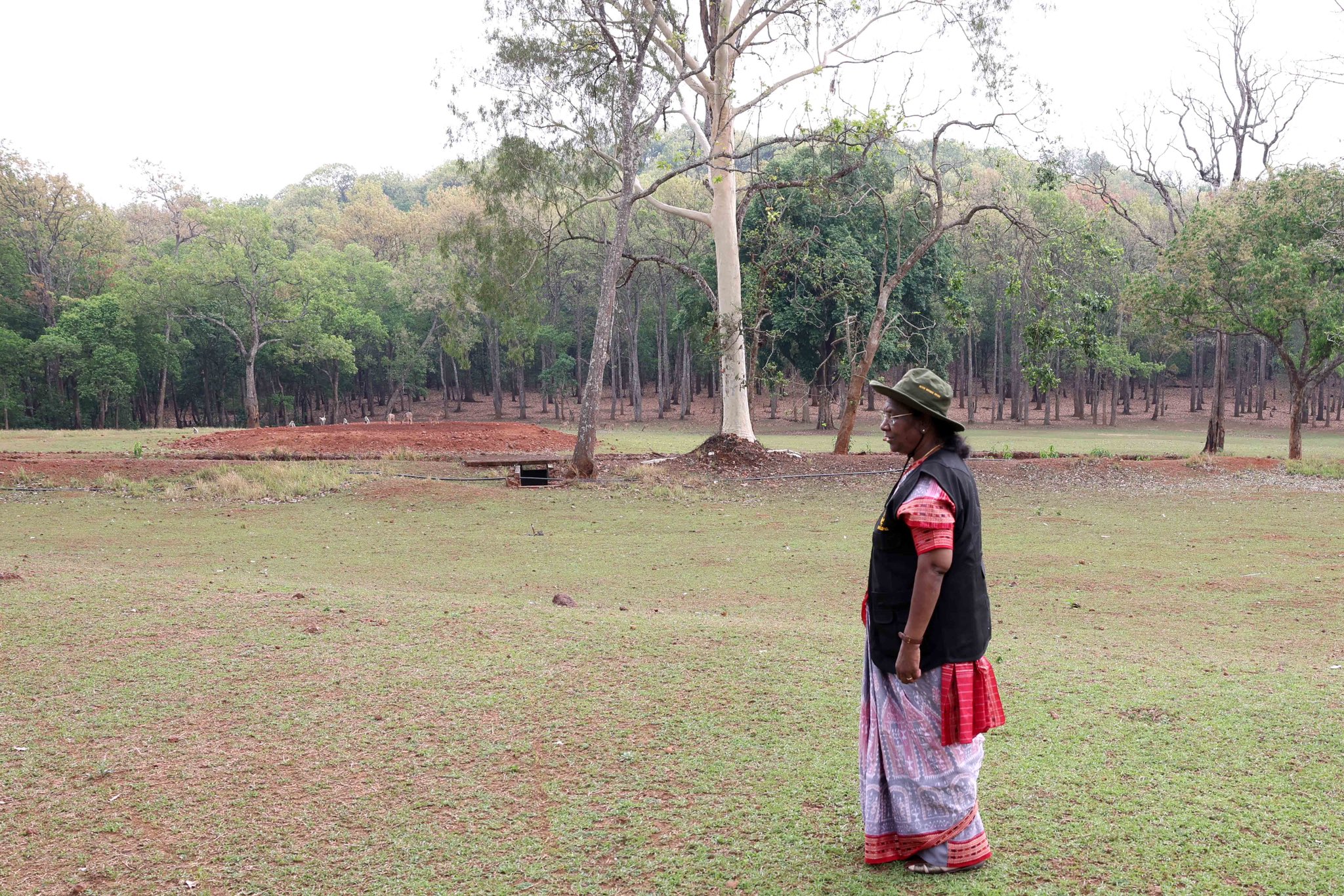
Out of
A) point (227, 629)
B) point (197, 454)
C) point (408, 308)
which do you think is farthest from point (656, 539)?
point (408, 308)

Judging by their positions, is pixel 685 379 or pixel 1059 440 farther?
pixel 685 379

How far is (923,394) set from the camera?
12.3 feet

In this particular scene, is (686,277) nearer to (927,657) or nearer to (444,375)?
(444,375)

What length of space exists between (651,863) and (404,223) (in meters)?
68.7

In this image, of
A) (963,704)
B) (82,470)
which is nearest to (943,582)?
(963,704)

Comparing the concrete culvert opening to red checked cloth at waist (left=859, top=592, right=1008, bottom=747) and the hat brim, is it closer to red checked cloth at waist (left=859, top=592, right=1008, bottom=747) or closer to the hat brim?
the hat brim

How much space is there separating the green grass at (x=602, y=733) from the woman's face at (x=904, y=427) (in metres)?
1.65

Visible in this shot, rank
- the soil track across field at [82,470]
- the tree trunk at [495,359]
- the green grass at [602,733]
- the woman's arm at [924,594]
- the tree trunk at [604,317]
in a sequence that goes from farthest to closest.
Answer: the tree trunk at [495,359], the tree trunk at [604,317], the soil track across field at [82,470], the green grass at [602,733], the woman's arm at [924,594]

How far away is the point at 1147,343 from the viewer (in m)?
55.1

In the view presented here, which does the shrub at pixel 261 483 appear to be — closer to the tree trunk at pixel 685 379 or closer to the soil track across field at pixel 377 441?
the soil track across field at pixel 377 441

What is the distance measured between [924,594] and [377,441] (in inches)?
964

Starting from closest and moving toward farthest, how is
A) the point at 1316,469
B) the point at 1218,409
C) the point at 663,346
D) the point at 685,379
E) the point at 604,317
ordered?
the point at 604,317, the point at 1316,469, the point at 1218,409, the point at 685,379, the point at 663,346

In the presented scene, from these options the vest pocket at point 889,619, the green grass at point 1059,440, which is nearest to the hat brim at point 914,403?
the vest pocket at point 889,619

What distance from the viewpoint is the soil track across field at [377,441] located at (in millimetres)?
24500
